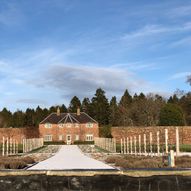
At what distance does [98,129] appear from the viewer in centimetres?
7756

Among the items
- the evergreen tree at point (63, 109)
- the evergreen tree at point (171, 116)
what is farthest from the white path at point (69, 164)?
the evergreen tree at point (63, 109)

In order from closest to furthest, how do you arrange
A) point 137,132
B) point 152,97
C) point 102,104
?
point 137,132 < point 152,97 < point 102,104

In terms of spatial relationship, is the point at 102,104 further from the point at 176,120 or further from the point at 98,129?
the point at 176,120

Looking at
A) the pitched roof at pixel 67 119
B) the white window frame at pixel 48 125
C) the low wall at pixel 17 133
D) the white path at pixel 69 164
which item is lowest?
the white path at pixel 69 164

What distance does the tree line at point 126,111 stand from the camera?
67.2m

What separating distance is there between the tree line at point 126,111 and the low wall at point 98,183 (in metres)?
60.3

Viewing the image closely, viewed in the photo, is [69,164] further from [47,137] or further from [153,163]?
[47,137]

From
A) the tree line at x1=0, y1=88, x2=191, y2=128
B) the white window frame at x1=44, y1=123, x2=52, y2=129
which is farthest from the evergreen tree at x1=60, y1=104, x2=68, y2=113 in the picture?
the white window frame at x1=44, y1=123, x2=52, y2=129

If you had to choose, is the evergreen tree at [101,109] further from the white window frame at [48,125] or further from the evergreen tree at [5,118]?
the evergreen tree at [5,118]

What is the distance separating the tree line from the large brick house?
461cm

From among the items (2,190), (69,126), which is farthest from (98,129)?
(2,190)

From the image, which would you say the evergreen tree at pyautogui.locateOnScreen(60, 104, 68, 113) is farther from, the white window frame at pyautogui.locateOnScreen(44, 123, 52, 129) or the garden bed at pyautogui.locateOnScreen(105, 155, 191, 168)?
the garden bed at pyautogui.locateOnScreen(105, 155, 191, 168)

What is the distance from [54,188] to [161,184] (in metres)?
1.35

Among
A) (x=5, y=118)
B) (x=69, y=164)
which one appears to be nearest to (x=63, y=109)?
(x=5, y=118)
